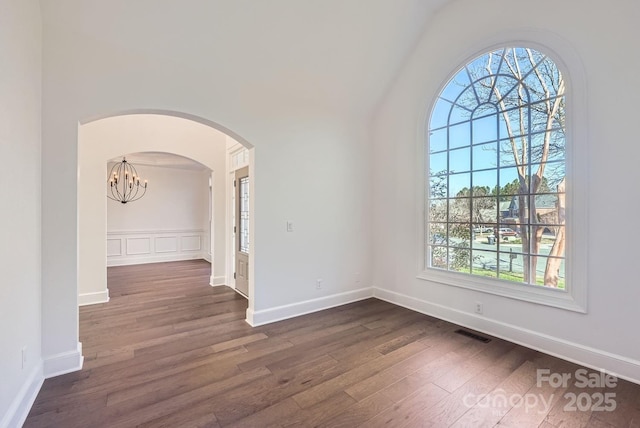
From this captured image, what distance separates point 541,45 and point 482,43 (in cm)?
61

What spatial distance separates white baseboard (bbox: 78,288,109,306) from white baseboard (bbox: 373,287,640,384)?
461cm

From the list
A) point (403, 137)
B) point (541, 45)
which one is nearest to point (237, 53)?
point (403, 137)

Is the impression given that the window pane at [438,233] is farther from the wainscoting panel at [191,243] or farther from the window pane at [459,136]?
the wainscoting panel at [191,243]

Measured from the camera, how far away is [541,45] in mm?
2771

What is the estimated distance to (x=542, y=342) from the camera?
108 inches

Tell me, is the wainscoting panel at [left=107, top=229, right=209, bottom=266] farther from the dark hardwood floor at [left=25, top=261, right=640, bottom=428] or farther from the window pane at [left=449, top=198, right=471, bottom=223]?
the window pane at [left=449, top=198, right=471, bottom=223]

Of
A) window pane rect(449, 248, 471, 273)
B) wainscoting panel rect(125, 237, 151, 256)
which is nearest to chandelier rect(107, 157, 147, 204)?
wainscoting panel rect(125, 237, 151, 256)

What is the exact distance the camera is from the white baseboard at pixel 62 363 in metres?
2.37

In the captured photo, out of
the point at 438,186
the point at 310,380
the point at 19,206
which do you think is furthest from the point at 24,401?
the point at 438,186

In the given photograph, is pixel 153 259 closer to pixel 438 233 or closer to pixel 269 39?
pixel 269 39

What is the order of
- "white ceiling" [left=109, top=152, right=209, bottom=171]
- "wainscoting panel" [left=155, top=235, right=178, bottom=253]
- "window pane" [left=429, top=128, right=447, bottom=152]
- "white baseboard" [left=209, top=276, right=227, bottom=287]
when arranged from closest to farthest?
"window pane" [left=429, top=128, right=447, bottom=152], "white baseboard" [left=209, top=276, right=227, bottom=287], "white ceiling" [left=109, top=152, right=209, bottom=171], "wainscoting panel" [left=155, top=235, right=178, bottom=253]

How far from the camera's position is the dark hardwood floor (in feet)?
6.23

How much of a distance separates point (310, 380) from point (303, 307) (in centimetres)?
150

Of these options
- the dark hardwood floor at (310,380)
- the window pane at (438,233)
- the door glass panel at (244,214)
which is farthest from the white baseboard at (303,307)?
the door glass panel at (244,214)
